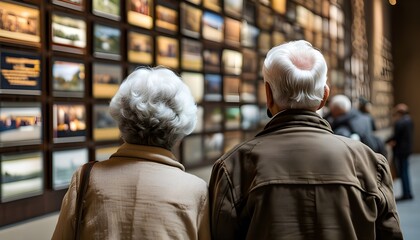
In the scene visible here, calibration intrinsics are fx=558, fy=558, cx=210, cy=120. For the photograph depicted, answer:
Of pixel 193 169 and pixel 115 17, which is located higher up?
pixel 115 17

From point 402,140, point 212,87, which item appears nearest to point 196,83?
point 212,87

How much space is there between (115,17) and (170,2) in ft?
2.90

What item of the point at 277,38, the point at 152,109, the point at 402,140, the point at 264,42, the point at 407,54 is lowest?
the point at 402,140

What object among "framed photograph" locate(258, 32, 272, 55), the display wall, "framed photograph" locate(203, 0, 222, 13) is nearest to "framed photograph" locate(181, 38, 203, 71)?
the display wall

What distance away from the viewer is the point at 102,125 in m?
4.16

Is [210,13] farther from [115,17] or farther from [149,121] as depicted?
[149,121]

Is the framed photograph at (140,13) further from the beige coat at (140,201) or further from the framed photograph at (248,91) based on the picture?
the beige coat at (140,201)

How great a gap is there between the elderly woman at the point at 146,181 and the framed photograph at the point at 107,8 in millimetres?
2154

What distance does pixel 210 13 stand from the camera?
19.2 ft

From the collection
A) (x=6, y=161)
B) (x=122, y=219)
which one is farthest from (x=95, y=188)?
(x=6, y=161)

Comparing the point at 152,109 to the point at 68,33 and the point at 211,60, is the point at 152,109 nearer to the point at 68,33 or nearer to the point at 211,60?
the point at 68,33

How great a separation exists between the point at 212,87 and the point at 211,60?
287 millimetres

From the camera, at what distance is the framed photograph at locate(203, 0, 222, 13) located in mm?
5762

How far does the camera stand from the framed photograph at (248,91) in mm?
6734
